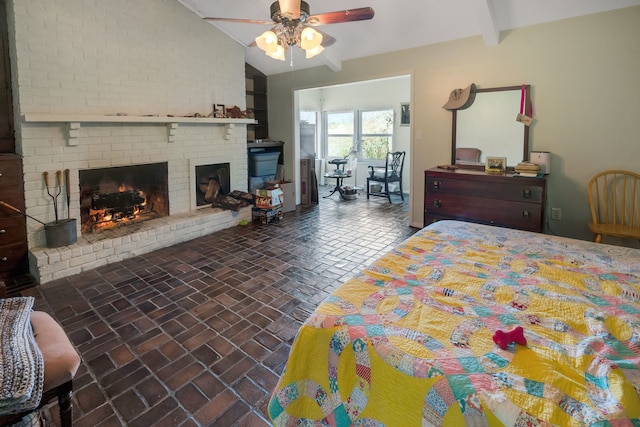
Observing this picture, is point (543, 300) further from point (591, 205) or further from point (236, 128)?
point (236, 128)

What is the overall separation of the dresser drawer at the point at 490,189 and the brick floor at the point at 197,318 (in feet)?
2.73

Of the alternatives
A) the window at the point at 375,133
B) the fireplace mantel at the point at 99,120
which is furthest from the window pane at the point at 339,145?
the fireplace mantel at the point at 99,120

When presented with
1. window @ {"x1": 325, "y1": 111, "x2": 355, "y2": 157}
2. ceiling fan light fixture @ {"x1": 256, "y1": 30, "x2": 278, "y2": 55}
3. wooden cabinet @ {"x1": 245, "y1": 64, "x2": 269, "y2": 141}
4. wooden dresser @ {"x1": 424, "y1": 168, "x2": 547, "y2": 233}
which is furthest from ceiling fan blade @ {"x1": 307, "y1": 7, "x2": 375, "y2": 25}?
window @ {"x1": 325, "y1": 111, "x2": 355, "y2": 157}

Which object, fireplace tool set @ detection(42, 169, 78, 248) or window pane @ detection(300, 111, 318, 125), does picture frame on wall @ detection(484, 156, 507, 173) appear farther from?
window pane @ detection(300, 111, 318, 125)

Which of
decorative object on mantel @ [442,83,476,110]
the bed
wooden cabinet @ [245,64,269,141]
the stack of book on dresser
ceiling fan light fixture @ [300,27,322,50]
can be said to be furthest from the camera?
wooden cabinet @ [245,64,269,141]

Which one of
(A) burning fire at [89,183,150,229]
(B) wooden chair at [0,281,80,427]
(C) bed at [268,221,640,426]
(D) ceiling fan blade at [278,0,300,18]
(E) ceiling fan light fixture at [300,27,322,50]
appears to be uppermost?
(D) ceiling fan blade at [278,0,300,18]

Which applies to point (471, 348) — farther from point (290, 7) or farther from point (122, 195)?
point (122, 195)

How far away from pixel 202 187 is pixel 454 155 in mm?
3424

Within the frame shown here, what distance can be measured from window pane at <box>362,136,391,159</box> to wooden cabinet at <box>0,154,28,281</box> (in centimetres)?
629

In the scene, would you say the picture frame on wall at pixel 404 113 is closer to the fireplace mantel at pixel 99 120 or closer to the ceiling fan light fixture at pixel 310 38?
the fireplace mantel at pixel 99 120

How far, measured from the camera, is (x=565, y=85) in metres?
3.63

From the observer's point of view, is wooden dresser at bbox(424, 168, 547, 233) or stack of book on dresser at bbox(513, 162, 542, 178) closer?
wooden dresser at bbox(424, 168, 547, 233)

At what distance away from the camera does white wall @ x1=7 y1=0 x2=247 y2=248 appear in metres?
3.30

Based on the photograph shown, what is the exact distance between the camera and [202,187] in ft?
16.7
